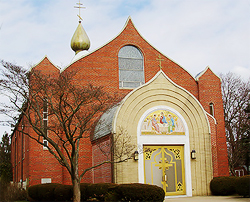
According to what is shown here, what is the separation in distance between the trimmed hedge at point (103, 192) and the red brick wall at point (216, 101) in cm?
1053

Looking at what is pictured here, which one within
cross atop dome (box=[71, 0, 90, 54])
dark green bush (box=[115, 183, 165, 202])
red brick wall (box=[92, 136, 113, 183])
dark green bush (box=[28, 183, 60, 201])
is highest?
cross atop dome (box=[71, 0, 90, 54])

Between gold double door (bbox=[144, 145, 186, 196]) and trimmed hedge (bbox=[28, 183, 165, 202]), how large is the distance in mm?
3837

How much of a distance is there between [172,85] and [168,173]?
5152mm

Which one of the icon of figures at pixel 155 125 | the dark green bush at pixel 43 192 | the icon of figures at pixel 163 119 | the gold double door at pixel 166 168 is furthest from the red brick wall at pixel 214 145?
the dark green bush at pixel 43 192

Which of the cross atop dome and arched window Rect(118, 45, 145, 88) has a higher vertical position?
the cross atop dome

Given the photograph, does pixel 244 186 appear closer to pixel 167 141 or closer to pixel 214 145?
pixel 167 141

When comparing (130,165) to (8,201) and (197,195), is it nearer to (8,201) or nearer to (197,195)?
(197,195)

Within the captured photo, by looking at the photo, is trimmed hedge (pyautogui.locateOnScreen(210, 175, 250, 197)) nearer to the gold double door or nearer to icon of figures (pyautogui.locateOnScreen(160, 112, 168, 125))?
the gold double door

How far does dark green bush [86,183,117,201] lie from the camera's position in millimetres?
16094

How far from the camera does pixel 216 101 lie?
25.2 metres

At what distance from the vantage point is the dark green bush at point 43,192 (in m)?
18.5

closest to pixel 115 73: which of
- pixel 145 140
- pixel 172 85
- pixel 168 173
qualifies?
pixel 172 85

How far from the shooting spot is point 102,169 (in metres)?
20.4

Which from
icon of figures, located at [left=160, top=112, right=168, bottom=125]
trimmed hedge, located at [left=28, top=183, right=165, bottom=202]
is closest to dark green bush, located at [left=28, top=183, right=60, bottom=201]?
trimmed hedge, located at [left=28, top=183, right=165, bottom=202]
